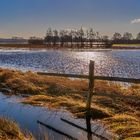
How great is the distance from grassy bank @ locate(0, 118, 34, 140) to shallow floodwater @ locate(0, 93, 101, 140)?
0.72m

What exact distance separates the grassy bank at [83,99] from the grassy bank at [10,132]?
2786 mm

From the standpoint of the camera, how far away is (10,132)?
9.27 meters

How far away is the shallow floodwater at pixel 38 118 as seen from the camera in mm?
10180

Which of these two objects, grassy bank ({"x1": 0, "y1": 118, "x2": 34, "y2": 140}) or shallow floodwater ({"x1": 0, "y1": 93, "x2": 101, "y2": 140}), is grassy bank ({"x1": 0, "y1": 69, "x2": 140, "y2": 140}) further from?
grassy bank ({"x1": 0, "y1": 118, "x2": 34, "y2": 140})

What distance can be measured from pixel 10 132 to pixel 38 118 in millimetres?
3008

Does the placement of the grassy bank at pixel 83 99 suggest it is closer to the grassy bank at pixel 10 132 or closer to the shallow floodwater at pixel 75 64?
the grassy bank at pixel 10 132

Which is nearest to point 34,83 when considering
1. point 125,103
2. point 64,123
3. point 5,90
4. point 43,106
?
point 5,90

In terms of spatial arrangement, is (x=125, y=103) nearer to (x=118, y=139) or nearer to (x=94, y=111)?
(x=94, y=111)

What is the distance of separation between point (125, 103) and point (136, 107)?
31.8 inches

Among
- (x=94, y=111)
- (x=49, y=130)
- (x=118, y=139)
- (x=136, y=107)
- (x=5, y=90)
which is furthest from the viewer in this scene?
(x=5, y=90)

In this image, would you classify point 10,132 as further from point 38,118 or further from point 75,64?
point 75,64

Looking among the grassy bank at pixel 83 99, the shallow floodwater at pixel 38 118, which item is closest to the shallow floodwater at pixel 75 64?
the grassy bank at pixel 83 99

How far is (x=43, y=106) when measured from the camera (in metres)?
14.2

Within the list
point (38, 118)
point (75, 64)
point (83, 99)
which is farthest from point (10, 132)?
point (75, 64)
